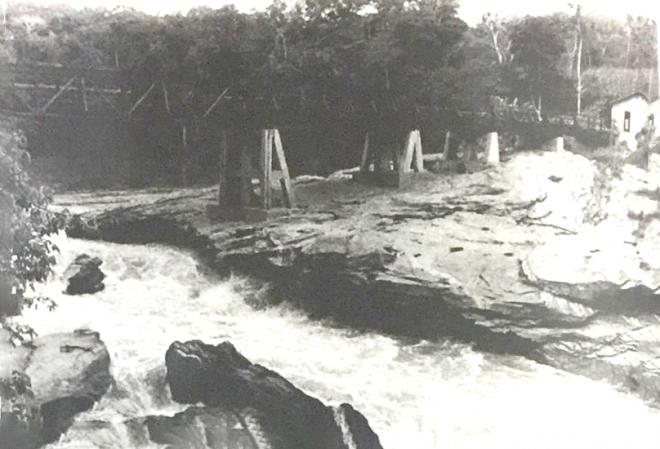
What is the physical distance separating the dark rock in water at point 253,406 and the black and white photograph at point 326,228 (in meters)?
0.01

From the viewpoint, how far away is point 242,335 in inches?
159

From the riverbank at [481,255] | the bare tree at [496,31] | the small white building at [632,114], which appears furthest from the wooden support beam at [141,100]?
the small white building at [632,114]

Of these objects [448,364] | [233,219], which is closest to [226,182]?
[233,219]

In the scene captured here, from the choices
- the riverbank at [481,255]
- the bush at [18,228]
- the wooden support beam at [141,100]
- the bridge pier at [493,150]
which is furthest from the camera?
the bridge pier at [493,150]

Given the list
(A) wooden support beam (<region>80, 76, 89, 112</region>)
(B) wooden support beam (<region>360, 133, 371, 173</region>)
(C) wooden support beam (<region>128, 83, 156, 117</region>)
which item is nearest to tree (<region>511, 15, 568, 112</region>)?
(B) wooden support beam (<region>360, 133, 371, 173</region>)

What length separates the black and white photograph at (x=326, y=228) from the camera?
367cm

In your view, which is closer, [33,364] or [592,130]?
[33,364]

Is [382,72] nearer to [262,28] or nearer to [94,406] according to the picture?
[262,28]

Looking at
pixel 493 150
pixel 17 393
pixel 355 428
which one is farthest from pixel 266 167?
pixel 17 393

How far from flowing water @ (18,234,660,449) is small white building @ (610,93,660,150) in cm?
152

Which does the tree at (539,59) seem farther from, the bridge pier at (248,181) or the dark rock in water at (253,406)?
the dark rock in water at (253,406)

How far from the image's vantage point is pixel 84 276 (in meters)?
4.24

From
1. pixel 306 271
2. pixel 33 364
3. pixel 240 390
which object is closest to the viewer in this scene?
pixel 33 364

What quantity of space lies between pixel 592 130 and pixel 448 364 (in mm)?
1720
